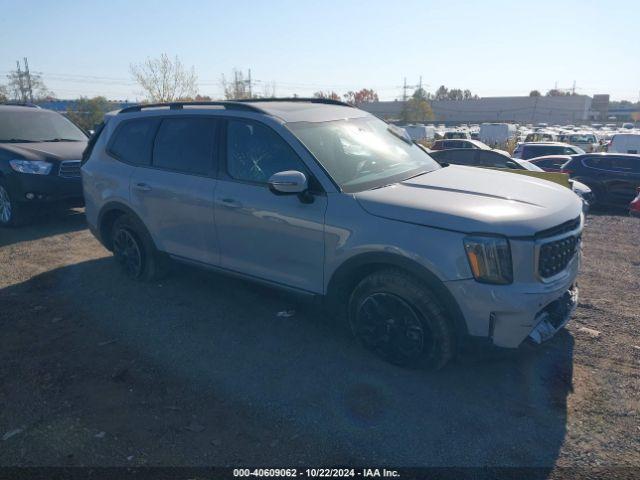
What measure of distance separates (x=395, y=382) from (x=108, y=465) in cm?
192

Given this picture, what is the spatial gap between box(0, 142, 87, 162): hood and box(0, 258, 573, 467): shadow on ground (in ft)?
12.7

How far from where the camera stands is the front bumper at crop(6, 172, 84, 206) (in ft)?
24.9

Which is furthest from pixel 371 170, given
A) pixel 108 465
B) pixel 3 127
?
pixel 3 127

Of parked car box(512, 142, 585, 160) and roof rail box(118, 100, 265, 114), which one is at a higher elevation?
roof rail box(118, 100, 265, 114)

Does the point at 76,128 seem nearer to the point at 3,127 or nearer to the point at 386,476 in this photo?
the point at 3,127

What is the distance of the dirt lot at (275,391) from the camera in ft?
9.35

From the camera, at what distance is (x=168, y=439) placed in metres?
2.95

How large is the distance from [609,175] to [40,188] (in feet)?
37.9

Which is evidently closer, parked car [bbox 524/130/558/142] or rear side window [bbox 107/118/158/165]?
rear side window [bbox 107/118/158/165]

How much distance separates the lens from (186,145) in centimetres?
472

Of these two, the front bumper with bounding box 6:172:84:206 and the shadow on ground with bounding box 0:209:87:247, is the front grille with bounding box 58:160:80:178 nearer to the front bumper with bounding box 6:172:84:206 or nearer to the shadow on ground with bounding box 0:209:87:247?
the front bumper with bounding box 6:172:84:206

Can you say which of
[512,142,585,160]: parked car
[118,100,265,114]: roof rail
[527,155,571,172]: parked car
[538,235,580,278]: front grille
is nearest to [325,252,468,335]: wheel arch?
[538,235,580,278]: front grille

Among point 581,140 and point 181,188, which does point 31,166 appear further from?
point 581,140

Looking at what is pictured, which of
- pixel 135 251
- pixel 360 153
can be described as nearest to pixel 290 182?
pixel 360 153
